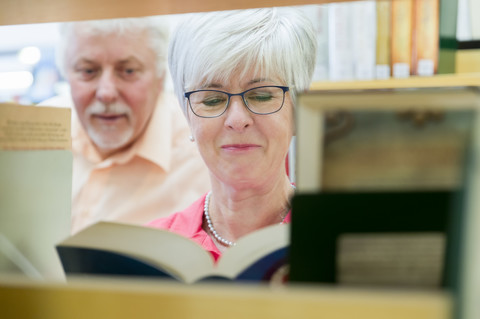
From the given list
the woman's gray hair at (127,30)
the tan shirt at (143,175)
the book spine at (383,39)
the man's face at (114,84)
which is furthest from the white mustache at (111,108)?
the book spine at (383,39)

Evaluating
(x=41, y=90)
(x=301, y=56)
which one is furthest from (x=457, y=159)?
(x=41, y=90)

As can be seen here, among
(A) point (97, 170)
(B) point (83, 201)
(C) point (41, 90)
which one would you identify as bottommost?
(B) point (83, 201)

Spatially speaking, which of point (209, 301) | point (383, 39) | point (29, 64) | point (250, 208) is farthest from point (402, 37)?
point (29, 64)

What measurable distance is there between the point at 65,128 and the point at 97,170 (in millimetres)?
1253

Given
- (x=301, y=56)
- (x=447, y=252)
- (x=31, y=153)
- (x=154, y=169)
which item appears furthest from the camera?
(x=154, y=169)

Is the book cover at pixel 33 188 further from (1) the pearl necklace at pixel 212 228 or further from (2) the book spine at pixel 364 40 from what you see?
→ (2) the book spine at pixel 364 40

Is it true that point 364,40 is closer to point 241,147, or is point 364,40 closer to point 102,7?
point 241,147

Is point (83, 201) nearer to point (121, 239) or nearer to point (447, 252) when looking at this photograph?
point (121, 239)

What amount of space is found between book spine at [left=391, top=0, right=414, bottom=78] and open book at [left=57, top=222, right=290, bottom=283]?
112 centimetres

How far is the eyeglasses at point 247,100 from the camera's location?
4.70 ft

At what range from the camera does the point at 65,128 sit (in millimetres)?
894

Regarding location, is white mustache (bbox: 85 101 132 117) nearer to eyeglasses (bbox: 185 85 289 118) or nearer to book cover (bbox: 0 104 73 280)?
eyeglasses (bbox: 185 85 289 118)

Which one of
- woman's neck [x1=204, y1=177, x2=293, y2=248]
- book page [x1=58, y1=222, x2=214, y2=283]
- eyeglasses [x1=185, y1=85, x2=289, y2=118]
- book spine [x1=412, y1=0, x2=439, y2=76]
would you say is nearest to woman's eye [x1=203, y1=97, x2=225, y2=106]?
eyeglasses [x1=185, y1=85, x2=289, y2=118]

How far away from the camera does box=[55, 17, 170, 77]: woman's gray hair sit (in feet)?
6.73
